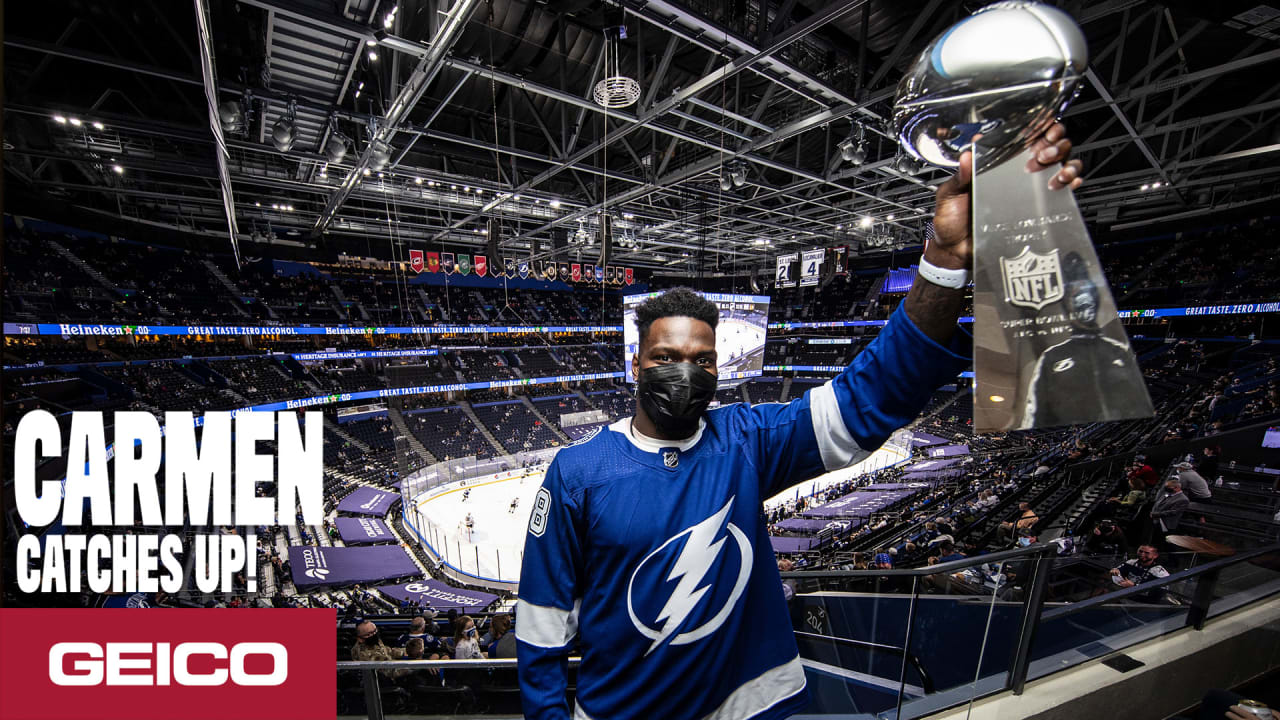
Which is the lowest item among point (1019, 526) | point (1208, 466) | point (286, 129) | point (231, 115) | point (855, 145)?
point (1019, 526)

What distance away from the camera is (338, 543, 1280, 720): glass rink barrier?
222 cm

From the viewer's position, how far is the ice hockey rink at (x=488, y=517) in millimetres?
12109

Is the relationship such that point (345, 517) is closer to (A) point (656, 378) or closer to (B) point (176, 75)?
(B) point (176, 75)

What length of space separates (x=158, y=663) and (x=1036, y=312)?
14.4 feet

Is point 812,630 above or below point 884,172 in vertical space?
below

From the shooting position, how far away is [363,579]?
9984 mm

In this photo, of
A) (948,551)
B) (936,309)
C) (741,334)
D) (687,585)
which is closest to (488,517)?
(741,334)

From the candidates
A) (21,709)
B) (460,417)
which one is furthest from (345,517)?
(21,709)

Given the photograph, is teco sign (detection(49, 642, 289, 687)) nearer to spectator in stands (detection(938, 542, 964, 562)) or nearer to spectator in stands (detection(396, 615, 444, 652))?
spectator in stands (detection(396, 615, 444, 652))

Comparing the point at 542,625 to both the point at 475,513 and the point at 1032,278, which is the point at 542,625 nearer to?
the point at 1032,278

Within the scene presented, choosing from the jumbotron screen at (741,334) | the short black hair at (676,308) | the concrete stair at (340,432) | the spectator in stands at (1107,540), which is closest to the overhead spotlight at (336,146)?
the jumbotron screen at (741,334)

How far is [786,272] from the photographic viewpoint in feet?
41.8

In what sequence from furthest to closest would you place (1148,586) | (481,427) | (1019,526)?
(481,427) → (1019,526) → (1148,586)

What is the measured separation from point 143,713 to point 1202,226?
1066 inches
